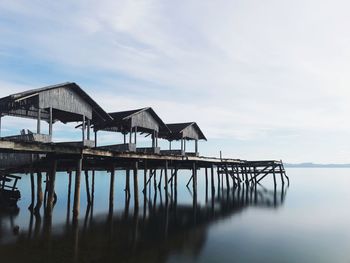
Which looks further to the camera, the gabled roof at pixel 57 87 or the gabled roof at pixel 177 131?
the gabled roof at pixel 177 131

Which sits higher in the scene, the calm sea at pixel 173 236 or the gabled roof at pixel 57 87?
the gabled roof at pixel 57 87

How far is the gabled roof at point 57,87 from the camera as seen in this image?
59.7 feet

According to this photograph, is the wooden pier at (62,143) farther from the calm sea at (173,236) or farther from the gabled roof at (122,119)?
the calm sea at (173,236)

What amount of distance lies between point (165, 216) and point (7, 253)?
1180 cm

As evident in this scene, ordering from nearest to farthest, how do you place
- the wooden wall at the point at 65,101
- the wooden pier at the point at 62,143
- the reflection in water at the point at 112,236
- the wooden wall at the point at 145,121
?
the reflection in water at the point at 112,236 → the wooden pier at the point at 62,143 → the wooden wall at the point at 65,101 → the wooden wall at the point at 145,121

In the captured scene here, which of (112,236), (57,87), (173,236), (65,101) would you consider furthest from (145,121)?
(112,236)

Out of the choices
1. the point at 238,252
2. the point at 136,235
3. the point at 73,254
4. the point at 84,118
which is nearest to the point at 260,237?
the point at 238,252

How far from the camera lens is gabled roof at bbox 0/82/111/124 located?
1820 cm

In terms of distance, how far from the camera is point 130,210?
25.7 m

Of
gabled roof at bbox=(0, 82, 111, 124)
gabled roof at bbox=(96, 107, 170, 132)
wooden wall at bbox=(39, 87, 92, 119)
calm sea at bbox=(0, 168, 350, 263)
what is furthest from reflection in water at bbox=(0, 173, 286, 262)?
gabled roof at bbox=(96, 107, 170, 132)

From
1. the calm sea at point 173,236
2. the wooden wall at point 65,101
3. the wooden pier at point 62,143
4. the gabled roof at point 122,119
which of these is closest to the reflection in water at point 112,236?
the calm sea at point 173,236

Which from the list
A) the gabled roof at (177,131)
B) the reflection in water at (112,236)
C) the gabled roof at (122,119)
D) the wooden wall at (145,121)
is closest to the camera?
the reflection in water at (112,236)

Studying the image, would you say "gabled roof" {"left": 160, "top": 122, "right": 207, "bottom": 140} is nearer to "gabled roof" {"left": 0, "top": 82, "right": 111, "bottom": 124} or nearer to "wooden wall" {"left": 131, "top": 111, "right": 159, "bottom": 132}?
"wooden wall" {"left": 131, "top": 111, "right": 159, "bottom": 132}

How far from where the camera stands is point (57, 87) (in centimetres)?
2009
